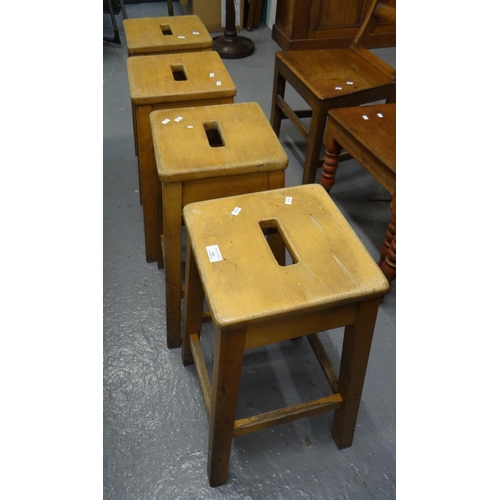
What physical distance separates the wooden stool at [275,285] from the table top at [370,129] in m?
0.58

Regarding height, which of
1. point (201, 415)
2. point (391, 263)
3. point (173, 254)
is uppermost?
point (173, 254)

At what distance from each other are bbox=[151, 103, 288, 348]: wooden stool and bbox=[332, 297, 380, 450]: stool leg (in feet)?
1.58

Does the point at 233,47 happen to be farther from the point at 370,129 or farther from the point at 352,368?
the point at 352,368

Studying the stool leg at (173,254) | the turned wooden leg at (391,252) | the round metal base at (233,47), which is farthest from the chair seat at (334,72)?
the round metal base at (233,47)

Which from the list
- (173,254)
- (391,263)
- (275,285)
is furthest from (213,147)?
(391,263)

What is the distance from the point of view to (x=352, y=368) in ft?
3.85

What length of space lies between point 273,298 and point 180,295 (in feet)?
2.12

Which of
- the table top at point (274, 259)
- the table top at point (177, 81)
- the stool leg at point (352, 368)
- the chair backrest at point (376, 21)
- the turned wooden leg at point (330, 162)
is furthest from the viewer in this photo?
the chair backrest at point (376, 21)

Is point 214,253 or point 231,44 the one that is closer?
point 214,253

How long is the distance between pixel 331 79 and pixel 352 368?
1.47m

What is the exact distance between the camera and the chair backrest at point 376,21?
2260mm

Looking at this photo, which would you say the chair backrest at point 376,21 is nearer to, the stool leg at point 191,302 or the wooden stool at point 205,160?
the wooden stool at point 205,160

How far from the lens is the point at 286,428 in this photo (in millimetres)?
1434

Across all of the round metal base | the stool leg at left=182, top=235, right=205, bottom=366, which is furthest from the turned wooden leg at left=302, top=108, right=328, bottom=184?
the round metal base
